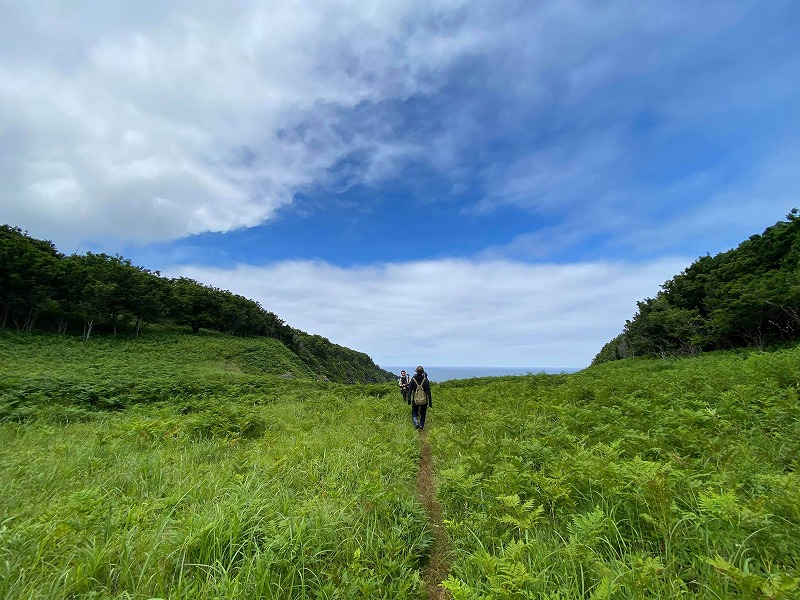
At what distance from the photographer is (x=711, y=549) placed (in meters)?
3.04

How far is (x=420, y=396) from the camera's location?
1172 centimetres

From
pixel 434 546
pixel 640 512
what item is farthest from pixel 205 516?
pixel 640 512

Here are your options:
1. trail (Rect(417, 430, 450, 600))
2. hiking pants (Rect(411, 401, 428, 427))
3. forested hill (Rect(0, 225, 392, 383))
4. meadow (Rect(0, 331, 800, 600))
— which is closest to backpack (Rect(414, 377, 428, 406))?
hiking pants (Rect(411, 401, 428, 427))

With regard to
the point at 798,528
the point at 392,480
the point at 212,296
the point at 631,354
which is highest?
the point at 212,296

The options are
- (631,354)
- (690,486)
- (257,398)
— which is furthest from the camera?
(631,354)

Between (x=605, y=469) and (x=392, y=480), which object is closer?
(x=605, y=469)

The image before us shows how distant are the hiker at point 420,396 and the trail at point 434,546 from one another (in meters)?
4.78

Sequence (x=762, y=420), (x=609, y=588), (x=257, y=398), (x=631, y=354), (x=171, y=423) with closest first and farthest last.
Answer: (x=609, y=588), (x=762, y=420), (x=171, y=423), (x=257, y=398), (x=631, y=354)

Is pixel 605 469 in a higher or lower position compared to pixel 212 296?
lower

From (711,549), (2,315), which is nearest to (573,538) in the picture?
(711,549)

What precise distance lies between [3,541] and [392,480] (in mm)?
4647

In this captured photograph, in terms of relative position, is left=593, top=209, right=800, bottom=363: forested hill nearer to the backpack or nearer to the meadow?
the meadow

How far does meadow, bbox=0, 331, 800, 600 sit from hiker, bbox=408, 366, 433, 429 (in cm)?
286

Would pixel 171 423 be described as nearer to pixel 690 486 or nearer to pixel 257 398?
pixel 257 398
